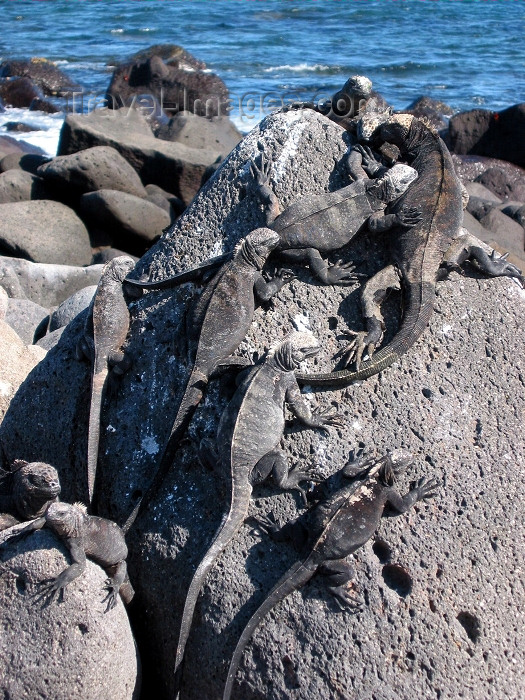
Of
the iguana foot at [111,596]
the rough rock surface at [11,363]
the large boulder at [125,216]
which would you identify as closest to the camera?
the iguana foot at [111,596]

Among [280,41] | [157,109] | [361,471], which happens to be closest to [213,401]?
[361,471]

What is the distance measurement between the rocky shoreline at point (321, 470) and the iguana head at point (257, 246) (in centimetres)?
24

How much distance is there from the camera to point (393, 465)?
3492 millimetres

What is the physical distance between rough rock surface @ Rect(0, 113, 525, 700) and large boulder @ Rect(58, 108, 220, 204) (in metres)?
6.54

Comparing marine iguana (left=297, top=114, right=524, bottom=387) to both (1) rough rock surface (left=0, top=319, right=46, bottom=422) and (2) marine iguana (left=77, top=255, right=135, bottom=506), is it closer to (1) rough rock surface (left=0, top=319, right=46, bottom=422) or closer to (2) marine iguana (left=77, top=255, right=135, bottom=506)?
(2) marine iguana (left=77, top=255, right=135, bottom=506)

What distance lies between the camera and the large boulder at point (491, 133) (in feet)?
46.0

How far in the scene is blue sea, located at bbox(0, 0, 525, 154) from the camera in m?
21.5

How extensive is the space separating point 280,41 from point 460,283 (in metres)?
26.9

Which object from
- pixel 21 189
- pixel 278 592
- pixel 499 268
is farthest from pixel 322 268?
pixel 21 189

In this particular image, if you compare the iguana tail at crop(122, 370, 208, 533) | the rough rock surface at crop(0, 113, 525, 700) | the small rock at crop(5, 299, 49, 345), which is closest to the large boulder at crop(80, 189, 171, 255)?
the small rock at crop(5, 299, 49, 345)

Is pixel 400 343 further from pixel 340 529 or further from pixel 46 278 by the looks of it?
pixel 46 278

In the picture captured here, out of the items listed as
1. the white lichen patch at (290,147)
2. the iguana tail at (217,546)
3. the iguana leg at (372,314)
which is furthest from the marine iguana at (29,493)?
the white lichen patch at (290,147)

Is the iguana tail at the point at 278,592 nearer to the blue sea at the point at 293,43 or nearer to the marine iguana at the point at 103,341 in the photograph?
the marine iguana at the point at 103,341

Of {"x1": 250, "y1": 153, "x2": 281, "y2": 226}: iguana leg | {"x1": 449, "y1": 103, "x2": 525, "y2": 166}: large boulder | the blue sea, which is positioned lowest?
the blue sea
